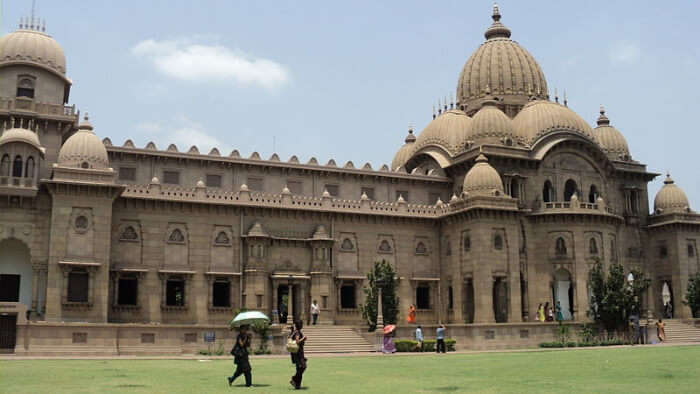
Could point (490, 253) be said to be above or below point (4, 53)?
below

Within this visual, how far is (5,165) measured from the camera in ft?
126

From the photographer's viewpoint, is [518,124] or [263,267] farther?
[518,124]

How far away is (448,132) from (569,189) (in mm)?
9806

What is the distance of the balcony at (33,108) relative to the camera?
4041 centimetres

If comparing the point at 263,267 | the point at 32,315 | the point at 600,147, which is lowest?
the point at 32,315

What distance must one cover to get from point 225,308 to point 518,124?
81.1 ft

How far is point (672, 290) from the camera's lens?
5397 centimetres

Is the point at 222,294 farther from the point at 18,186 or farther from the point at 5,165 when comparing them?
the point at 5,165

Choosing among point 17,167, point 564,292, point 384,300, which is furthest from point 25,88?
point 564,292

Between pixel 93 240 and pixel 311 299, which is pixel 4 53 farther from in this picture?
pixel 311 299

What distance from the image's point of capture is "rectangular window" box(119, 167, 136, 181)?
45.3m

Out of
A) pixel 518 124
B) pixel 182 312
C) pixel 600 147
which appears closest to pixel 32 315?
pixel 182 312

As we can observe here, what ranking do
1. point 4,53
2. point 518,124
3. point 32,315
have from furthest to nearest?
point 518,124 < point 4,53 < point 32,315

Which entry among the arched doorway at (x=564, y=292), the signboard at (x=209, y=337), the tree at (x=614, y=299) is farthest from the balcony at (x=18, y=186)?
the arched doorway at (x=564, y=292)
